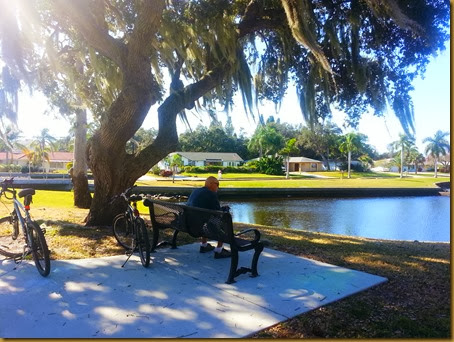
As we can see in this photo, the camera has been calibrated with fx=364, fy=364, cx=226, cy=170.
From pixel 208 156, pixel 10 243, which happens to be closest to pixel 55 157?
pixel 208 156

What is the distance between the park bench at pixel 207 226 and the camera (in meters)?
3.79

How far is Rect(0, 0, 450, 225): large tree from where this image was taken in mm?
5816

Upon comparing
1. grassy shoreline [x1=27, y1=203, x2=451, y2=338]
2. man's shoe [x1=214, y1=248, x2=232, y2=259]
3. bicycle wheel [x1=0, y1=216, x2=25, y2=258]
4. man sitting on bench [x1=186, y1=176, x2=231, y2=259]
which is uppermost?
man sitting on bench [x1=186, y1=176, x2=231, y2=259]

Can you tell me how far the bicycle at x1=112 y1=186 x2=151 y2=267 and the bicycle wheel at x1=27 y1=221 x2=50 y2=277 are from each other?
32.4 inches

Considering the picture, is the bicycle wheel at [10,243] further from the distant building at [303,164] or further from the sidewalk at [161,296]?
the distant building at [303,164]

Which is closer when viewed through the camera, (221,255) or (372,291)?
(372,291)

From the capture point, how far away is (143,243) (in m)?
4.25

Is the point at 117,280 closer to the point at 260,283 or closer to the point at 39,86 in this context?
the point at 260,283

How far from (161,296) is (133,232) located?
1454 mm

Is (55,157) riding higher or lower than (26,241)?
higher

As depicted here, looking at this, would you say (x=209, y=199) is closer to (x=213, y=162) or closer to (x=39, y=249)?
(x=39, y=249)

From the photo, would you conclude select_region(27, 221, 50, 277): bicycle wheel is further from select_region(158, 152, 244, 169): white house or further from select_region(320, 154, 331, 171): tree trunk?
select_region(320, 154, 331, 171): tree trunk

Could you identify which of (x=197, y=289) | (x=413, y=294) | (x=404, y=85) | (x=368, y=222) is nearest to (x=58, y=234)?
(x=197, y=289)

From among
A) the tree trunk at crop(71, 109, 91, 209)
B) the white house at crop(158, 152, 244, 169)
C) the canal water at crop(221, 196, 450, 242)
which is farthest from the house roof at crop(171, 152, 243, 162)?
the tree trunk at crop(71, 109, 91, 209)
